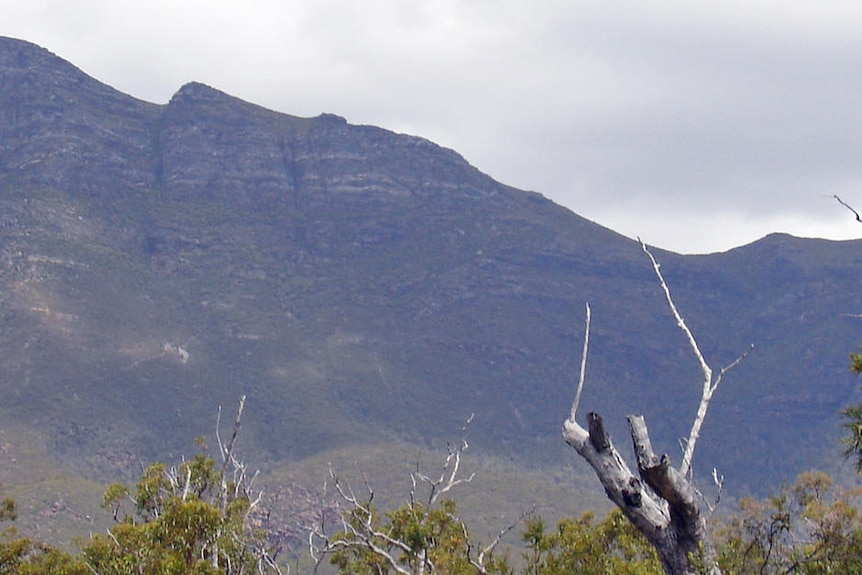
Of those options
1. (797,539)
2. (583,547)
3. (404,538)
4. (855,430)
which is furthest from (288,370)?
(855,430)

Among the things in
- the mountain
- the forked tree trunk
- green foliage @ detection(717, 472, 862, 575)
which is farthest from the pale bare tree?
the mountain

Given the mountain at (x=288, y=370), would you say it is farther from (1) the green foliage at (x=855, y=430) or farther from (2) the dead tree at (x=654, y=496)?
(2) the dead tree at (x=654, y=496)

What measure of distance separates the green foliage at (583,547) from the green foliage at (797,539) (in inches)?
80.3

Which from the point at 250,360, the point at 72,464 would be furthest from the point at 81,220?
the point at 72,464

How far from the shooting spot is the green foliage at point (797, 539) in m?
14.3

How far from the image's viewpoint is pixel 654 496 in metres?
11.2

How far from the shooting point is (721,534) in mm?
39000

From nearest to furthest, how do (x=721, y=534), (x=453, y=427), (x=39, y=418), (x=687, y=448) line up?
(x=687, y=448), (x=721, y=534), (x=39, y=418), (x=453, y=427)

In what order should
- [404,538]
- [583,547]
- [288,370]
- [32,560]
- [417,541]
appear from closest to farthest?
[417,541] < [404,538] < [583,547] < [32,560] < [288,370]

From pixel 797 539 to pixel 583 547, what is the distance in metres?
21.2

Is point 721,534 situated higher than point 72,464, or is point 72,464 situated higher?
point 721,534

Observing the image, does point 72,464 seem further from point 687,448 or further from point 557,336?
point 687,448

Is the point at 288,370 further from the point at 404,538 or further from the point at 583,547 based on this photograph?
the point at 404,538

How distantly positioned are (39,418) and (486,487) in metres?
47.3
